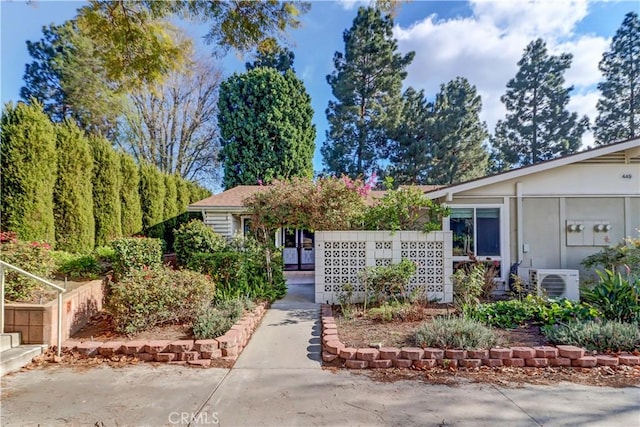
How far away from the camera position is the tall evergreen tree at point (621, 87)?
2320 centimetres

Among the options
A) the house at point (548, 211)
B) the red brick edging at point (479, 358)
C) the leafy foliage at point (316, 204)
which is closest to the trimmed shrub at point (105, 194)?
the leafy foliage at point (316, 204)

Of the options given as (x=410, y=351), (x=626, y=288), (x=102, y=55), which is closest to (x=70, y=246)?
(x=102, y=55)

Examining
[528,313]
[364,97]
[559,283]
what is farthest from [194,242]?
[364,97]

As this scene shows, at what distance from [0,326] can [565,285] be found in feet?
33.0

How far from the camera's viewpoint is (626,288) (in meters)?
5.17

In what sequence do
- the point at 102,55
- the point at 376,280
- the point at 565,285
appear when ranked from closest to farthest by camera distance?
the point at 102,55 → the point at 376,280 → the point at 565,285

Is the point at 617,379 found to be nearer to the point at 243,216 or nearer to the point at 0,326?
the point at 0,326

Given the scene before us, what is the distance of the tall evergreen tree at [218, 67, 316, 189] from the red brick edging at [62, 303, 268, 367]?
48.1 ft

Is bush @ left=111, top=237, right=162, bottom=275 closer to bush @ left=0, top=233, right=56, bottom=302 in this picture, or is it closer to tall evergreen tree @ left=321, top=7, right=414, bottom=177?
bush @ left=0, top=233, right=56, bottom=302

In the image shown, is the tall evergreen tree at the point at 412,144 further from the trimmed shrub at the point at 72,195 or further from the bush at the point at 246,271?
the trimmed shrub at the point at 72,195

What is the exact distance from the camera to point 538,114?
25266 millimetres

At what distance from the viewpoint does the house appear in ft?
26.3

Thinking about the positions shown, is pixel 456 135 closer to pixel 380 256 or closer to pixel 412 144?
pixel 412 144

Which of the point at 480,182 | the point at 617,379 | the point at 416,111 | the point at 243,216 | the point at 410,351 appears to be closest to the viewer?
the point at 617,379
